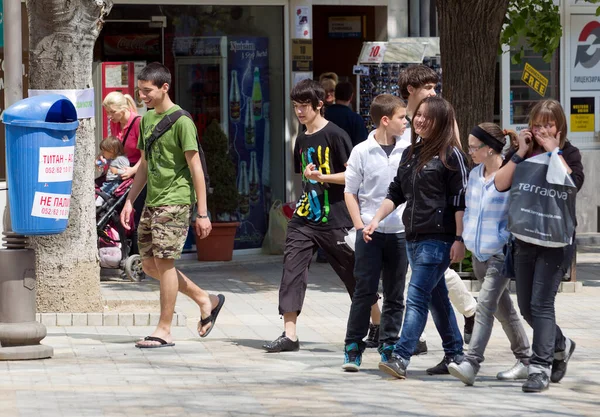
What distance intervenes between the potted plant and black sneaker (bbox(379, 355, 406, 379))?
669cm

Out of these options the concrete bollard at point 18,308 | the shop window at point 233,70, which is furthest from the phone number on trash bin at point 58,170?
the shop window at point 233,70

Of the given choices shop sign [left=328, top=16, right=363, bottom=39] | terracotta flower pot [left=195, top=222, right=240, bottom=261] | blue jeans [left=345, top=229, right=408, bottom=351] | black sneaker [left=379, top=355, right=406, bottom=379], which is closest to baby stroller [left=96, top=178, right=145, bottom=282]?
terracotta flower pot [left=195, top=222, right=240, bottom=261]

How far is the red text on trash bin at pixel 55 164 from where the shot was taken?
8.55 metres

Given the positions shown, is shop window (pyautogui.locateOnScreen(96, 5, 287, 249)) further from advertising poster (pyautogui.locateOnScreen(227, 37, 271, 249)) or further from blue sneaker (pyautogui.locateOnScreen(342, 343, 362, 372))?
blue sneaker (pyautogui.locateOnScreen(342, 343, 362, 372))

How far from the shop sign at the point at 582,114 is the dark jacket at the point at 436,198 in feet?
31.6

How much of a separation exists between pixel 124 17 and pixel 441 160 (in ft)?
24.3

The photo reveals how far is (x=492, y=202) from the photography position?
26.0 ft

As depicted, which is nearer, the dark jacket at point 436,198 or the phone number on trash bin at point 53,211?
the dark jacket at point 436,198

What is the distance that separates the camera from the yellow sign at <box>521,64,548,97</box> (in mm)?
16969

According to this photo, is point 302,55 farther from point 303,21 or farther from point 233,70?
point 233,70

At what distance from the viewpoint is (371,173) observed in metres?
8.53

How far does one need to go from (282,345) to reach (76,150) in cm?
254

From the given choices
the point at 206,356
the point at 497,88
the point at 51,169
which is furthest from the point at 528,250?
the point at 497,88

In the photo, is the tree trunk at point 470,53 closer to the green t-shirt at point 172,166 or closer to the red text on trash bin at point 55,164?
the green t-shirt at point 172,166
